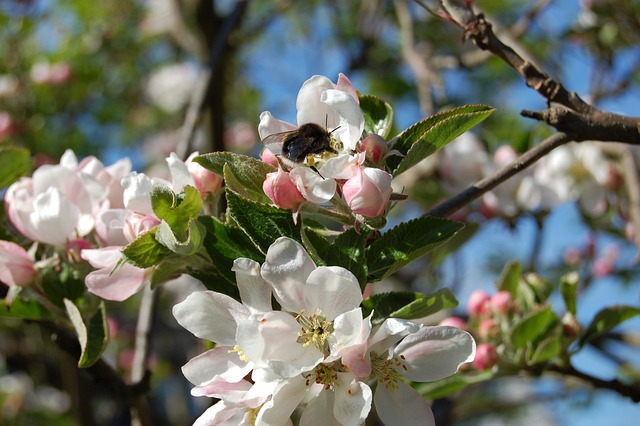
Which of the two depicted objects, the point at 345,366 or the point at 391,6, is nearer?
the point at 345,366

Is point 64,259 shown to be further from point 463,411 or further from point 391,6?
point 391,6

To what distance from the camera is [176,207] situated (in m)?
0.85

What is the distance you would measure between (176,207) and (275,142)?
0.52 feet

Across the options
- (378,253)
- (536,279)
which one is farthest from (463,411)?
(378,253)

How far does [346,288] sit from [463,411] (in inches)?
105

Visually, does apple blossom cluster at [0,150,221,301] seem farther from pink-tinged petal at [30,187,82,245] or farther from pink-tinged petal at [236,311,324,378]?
pink-tinged petal at [236,311,324,378]

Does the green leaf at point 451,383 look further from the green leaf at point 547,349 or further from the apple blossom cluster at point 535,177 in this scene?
the apple blossom cluster at point 535,177

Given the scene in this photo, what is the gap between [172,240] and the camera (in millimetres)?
812

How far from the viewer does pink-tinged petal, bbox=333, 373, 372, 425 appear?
780mm

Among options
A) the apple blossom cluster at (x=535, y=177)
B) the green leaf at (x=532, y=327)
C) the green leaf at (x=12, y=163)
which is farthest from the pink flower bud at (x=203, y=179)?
the apple blossom cluster at (x=535, y=177)

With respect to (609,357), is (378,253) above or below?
above

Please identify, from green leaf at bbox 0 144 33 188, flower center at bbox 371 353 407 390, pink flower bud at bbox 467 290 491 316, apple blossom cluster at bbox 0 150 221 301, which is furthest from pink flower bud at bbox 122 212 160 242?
pink flower bud at bbox 467 290 491 316

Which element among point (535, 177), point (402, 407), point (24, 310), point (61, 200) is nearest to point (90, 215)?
point (61, 200)

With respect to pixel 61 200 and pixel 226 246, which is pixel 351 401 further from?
pixel 61 200
